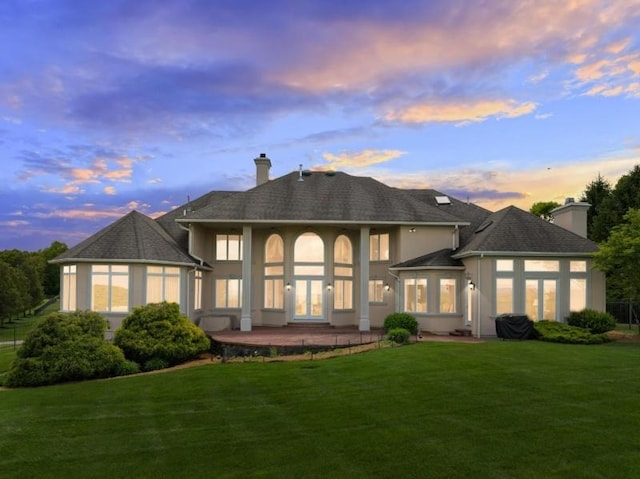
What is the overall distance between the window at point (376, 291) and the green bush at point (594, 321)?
884cm

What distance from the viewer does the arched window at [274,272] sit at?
83.9 ft

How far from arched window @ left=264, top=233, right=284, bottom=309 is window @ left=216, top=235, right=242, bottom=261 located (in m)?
1.54

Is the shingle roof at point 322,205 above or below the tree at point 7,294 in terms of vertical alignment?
above

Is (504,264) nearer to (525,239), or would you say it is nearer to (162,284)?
(525,239)

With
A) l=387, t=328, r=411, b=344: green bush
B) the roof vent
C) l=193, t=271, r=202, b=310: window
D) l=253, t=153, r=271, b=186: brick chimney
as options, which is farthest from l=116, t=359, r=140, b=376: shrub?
the roof vent

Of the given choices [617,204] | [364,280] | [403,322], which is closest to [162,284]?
[364,280]

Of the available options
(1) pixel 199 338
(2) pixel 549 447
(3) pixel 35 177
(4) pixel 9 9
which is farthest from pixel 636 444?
(3) pixel 35 177

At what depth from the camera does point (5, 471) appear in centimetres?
705

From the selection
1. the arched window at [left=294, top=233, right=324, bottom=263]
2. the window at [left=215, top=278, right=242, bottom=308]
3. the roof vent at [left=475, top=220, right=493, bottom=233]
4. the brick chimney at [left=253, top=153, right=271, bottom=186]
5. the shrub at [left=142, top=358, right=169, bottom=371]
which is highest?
the brick chimney at [left=253, top=153, right=271, bottom=186]

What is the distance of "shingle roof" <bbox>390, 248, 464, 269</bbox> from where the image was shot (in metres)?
22.5

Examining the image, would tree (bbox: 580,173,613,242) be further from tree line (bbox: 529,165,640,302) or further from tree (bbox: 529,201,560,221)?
tree (bbox: 529,201,560,221)

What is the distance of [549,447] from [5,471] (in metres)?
7.87

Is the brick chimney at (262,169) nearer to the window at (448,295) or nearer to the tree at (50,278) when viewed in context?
the window at (448,295)

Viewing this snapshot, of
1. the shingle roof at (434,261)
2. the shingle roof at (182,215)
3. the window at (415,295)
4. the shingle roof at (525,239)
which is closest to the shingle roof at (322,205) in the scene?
the shingle roof at (434,261)
